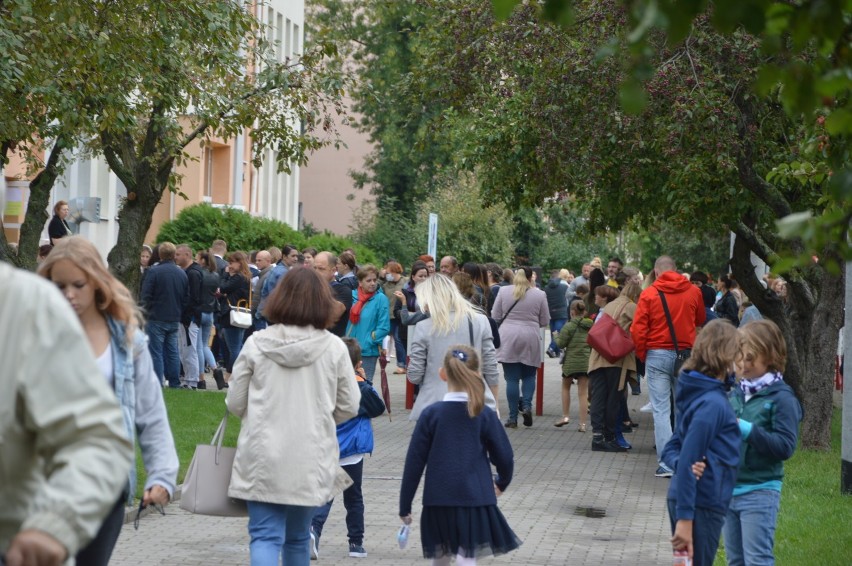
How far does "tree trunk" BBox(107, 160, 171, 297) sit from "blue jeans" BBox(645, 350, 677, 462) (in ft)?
25.3

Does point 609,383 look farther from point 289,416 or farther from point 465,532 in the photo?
point 289,416

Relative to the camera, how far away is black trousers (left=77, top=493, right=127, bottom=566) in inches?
183

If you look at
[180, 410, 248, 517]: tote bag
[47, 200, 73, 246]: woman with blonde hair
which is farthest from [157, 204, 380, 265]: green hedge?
[180, 410, 248, 517]: tote bag

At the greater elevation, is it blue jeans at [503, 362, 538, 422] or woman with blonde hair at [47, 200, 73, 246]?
woman with blonde hair at [47, 200, 73, 246]

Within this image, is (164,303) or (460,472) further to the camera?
(164,303)

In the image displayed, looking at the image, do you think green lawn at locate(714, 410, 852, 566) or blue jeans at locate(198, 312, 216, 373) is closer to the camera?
green lawn at locate(714, 410, 852, 566)

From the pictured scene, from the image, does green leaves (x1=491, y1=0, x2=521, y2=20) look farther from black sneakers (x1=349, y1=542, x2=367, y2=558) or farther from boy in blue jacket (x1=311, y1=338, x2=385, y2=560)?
black sneakers (x1=349, y1=542, x2=367, y2=558)

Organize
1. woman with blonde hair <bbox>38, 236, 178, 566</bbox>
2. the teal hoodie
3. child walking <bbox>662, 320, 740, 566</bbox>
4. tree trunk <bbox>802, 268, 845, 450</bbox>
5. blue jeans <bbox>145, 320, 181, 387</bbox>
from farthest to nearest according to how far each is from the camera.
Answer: blue jeans <bbox>145, 320, 181, 387</bbox> < tree trunk <bbox>802, 268, 845, 450</bbox> < the teal hoodie < child walking <bbox>662, 320, 740, 566</bbox> < woman with blonde hair <bbox>38, 236, 178, 566</bbox>

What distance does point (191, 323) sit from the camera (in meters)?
19.1

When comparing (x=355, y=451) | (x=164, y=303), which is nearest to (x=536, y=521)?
(x=355, y=451)

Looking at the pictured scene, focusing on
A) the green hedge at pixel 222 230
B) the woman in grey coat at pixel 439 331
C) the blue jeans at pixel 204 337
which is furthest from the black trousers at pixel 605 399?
the green hedge at pixel 222 230

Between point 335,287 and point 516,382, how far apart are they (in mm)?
2902

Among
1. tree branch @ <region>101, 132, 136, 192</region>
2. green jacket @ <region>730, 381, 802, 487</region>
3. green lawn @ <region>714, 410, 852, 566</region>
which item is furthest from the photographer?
tree branch @ <region>101, 132, 136, 192</region>

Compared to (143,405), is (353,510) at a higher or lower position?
lower
